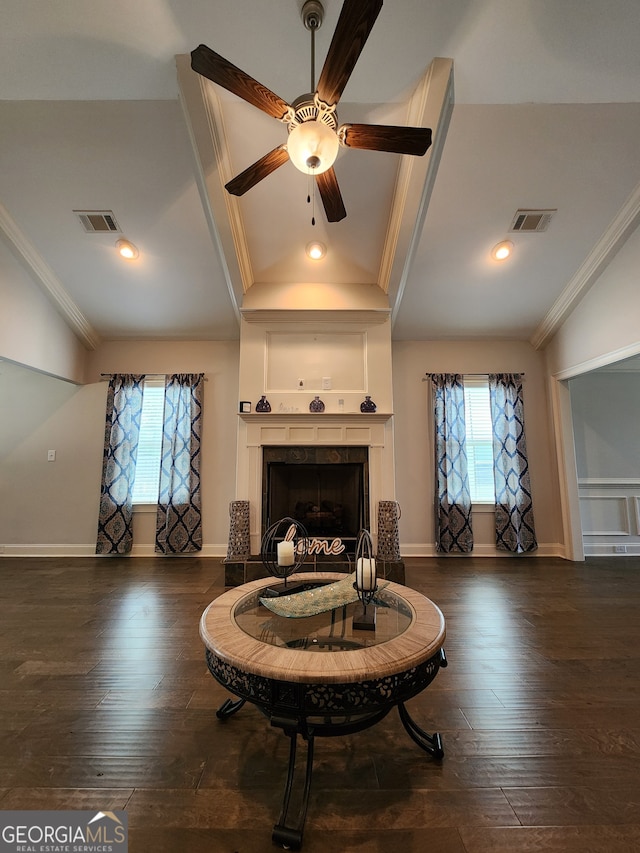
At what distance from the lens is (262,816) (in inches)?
44.9

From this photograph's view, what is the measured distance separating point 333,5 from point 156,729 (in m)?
3.51

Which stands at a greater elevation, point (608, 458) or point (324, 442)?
point (324, 442)

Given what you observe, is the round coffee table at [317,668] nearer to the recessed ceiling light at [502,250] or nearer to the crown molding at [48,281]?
the recessed ceiling light at [502,250]

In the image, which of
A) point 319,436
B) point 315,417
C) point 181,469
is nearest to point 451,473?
point 319,436

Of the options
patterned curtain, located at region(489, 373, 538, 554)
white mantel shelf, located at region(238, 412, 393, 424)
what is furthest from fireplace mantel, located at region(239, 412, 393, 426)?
patterned curtain, located at region(489, 373, 538, 554)

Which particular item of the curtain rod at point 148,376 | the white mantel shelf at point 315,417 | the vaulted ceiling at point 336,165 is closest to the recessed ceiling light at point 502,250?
the vaulted ceiling at point 336,165

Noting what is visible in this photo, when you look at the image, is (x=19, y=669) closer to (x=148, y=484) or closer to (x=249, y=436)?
(x=249, y=436)

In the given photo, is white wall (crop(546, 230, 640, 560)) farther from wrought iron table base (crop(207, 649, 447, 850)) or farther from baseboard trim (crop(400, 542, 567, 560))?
wrought iron table base (crop(207, 649, 447, 850))

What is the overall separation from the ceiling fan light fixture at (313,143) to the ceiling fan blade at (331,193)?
1.09ft

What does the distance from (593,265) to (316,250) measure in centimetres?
281

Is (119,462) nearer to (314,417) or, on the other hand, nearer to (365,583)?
(314,417)

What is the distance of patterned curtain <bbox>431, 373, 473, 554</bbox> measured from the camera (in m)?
4.39

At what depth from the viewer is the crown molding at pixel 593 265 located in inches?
122

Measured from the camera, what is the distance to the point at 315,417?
12.6ft
